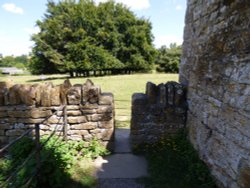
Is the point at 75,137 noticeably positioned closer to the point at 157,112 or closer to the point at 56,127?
the point at 56,127

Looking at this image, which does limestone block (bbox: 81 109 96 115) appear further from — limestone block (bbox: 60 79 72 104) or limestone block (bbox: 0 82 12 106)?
limestone block (bbox: 0 82 12 106)

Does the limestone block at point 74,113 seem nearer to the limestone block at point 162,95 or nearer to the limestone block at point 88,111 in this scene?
the limestone block at point 88,111

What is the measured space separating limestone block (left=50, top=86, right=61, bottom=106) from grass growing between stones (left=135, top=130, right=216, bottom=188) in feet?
5.23

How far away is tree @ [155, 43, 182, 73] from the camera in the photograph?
97.3 feet

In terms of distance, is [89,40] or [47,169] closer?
[47,169]

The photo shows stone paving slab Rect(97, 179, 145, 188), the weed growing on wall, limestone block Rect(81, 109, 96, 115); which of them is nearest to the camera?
the weed growing on wall

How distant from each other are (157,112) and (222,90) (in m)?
1.48

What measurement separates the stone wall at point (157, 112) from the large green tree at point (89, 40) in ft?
71.7

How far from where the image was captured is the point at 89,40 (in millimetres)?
25672

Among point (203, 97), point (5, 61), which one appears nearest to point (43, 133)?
point (203, 97)

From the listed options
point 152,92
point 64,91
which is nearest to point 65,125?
point 64,91

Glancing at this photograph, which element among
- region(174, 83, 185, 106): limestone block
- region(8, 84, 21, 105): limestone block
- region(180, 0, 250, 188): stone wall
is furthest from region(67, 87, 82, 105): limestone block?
region(180, 0, 250, 188): stone wall

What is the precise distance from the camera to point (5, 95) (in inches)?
142

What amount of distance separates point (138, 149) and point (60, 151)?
1345 millimetres
